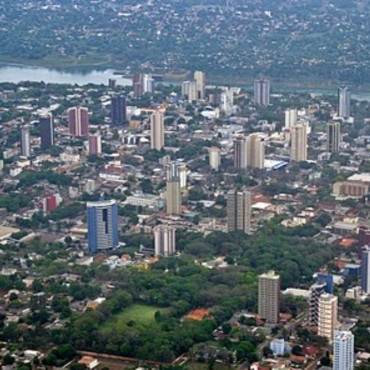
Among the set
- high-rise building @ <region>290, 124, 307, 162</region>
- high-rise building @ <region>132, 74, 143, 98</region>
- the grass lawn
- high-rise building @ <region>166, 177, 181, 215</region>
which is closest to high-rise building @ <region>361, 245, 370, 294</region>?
the grass lawn

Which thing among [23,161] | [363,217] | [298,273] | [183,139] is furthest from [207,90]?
[298,273]

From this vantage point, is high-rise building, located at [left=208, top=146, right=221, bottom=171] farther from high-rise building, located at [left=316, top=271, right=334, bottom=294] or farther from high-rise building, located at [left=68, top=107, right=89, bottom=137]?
high-rise building, located at [left=316, top=271, right=334, bottom=294]

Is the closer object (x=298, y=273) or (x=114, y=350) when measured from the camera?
(x=114, y=350)

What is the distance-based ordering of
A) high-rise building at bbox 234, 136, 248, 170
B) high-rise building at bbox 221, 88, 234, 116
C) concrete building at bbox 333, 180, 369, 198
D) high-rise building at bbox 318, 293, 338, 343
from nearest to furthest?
high-rise building at bbox 318, 293, 338, 343 → concrete building at bbox 333, 180, 369, 198 → high-rise building at bbox 234, 136, 248, 170 → high-rise building at bbox 221, 88, 234, 116

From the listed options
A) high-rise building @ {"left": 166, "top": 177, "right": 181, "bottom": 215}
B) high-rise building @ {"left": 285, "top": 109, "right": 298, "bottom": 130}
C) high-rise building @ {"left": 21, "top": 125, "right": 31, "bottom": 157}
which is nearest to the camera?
high-rise building @ {"left": 166, "top": 177, "right": 181, "bottom": 215}

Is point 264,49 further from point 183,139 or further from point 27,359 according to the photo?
point 27,359

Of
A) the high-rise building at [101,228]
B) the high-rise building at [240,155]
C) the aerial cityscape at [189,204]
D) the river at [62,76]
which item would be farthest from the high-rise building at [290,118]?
the high-rise building at [101,228]
